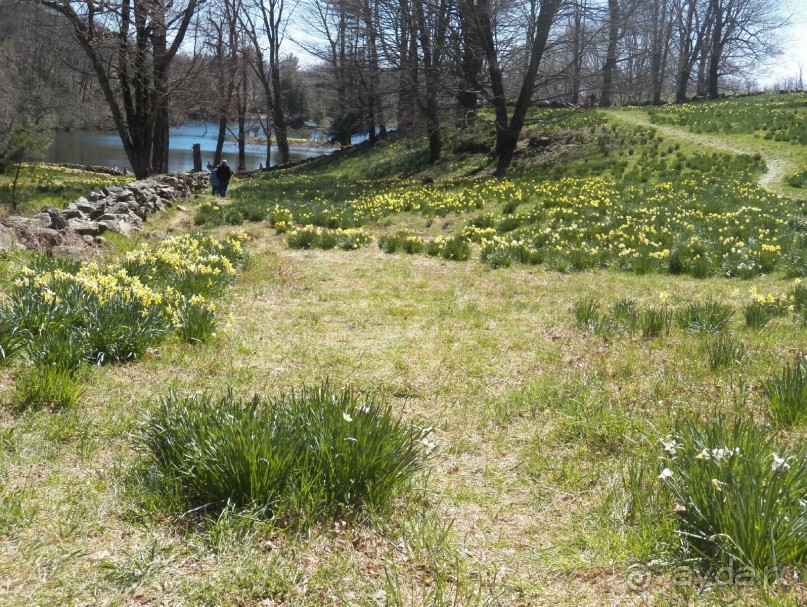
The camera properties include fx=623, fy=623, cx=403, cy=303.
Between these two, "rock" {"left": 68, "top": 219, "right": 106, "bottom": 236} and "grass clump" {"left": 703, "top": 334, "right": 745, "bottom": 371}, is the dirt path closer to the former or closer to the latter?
"grass clump" {"left": 703, "top": 334, "right": 745, "bottom": 371}

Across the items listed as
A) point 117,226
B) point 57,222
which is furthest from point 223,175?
point 57,222

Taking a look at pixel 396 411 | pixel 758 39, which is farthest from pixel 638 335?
pixel 758 39

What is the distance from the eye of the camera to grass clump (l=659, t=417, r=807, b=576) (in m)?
2.28

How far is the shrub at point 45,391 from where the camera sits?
3637 mm

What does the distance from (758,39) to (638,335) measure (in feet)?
148

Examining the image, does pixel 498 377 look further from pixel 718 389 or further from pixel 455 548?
pixel 455 548

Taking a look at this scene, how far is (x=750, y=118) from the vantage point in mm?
25500

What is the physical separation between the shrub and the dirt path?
657 inches

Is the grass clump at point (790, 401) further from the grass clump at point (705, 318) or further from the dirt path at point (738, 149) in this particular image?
the dirt path at point (738, 149)

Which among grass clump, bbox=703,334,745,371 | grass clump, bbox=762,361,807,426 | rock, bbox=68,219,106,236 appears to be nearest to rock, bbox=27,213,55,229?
rock, bbox=68,219,106,236

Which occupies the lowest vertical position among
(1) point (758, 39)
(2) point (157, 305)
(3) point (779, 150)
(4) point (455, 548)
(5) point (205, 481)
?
(4) point (455, 548)

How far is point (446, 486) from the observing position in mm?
3172

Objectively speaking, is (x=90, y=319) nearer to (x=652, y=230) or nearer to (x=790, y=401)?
(x=790, y=401)

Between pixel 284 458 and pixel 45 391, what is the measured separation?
1836mm
